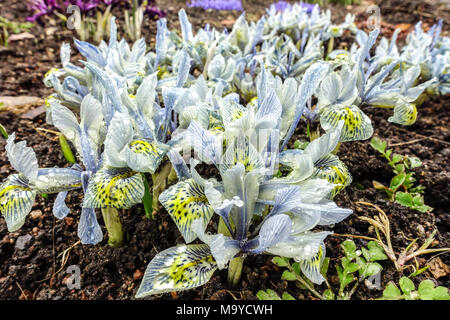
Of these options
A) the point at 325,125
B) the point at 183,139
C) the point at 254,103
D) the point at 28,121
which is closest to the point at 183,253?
the point at 183,139

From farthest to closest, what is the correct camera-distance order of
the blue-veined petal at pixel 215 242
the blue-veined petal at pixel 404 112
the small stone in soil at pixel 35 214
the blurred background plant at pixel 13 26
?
the blurred background plant at pixel 13 26 → the blue-veined petal at pixel 404 112 → the small stone in soil at pixel 35 214 → the blue-veined petal at pixel 215 242

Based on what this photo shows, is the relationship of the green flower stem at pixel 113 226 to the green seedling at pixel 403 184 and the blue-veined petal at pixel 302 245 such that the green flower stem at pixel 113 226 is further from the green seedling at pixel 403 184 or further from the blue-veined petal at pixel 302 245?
the green seedling at pixel 403 184

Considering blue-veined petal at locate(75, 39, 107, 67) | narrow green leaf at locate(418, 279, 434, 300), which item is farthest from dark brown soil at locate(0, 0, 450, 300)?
blue-veined petal at locate(75, 39, 107, 67)

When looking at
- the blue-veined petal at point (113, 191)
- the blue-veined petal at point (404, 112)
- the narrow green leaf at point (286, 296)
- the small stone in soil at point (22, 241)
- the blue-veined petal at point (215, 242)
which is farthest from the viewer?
the blue-veined petal at point (404, 112)

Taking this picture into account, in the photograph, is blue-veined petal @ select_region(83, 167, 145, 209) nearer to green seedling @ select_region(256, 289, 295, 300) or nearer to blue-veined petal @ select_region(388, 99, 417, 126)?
green seedling @ select_region(256, 289, 295, 300)

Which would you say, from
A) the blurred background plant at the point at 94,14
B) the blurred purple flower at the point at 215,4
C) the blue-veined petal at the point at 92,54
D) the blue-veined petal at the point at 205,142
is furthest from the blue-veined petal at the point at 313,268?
the blurred purple flower at the point at 215,4

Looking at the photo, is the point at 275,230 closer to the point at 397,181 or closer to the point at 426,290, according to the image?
the point at 426,290

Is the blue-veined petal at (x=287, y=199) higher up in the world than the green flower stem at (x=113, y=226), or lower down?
higher up
